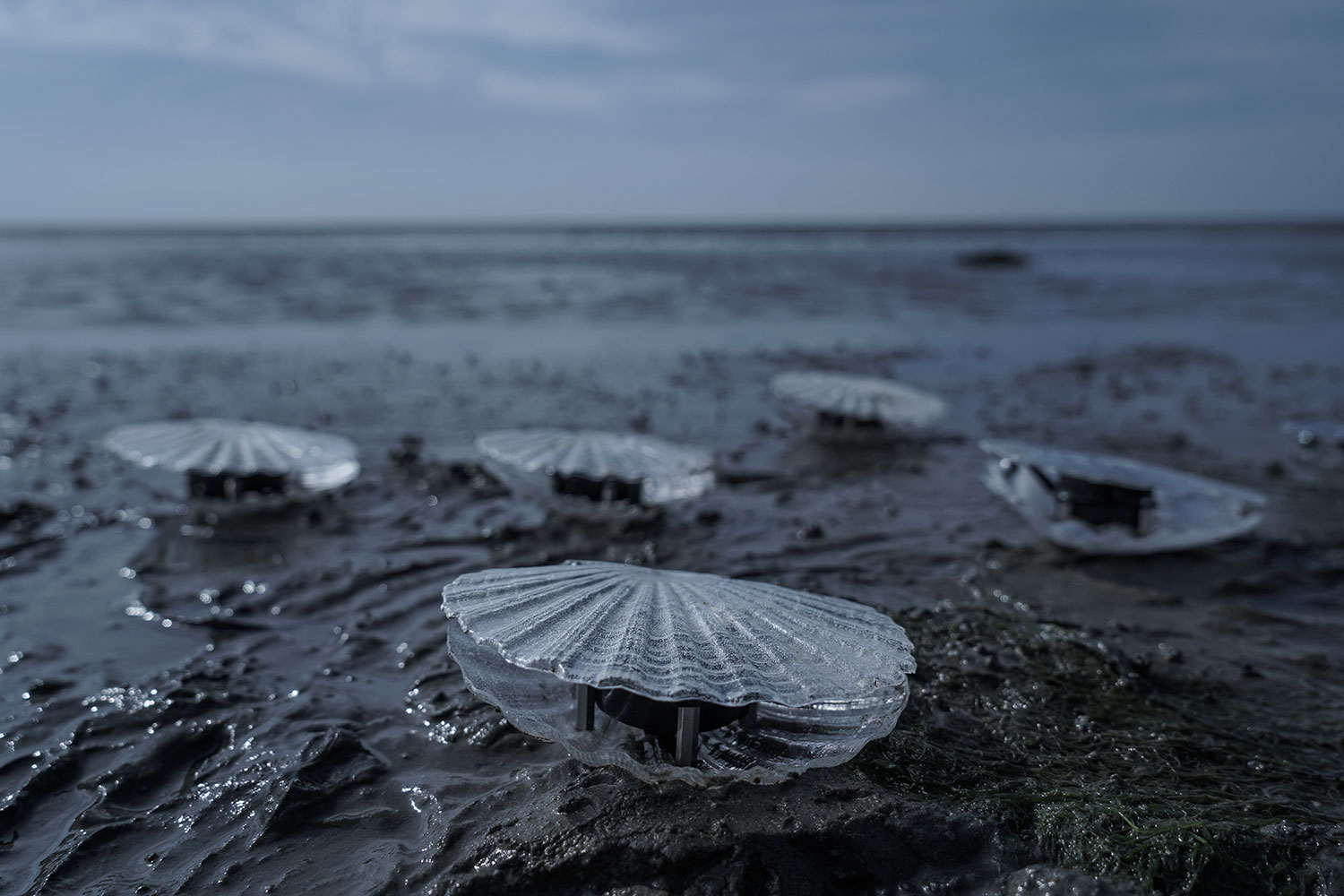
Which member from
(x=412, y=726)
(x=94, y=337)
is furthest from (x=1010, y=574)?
(x=94, y=337)

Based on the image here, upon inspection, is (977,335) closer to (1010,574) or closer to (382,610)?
(1010,574)

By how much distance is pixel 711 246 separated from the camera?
197ft

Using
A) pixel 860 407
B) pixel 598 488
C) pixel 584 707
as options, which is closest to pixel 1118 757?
pixel 584 707

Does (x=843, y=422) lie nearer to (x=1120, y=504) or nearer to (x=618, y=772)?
(x=1120, y=504)

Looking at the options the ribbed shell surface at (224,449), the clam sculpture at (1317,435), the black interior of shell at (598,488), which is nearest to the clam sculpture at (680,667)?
the black interior of shell at (598,488)

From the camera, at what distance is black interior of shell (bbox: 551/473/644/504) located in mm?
7652

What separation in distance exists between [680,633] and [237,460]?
17.9 feet

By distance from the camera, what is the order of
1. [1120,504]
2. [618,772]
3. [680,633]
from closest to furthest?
[680,633]
[618,772]
[1120,504]

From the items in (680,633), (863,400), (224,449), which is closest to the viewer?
(680,633)

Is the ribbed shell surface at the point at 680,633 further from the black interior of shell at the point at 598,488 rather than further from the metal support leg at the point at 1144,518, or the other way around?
the metal support leg at the point at 1144,518

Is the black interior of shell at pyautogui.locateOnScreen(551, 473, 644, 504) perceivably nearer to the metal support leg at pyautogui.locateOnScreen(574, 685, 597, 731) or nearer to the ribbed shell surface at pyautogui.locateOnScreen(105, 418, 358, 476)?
the ribbed shell surface at pyautogui.locateOnScreen(105, 418, 358, 476)

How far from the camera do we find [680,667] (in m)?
3.43

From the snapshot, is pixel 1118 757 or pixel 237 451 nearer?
pixel 1118 757

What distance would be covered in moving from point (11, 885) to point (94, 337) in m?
16.6
